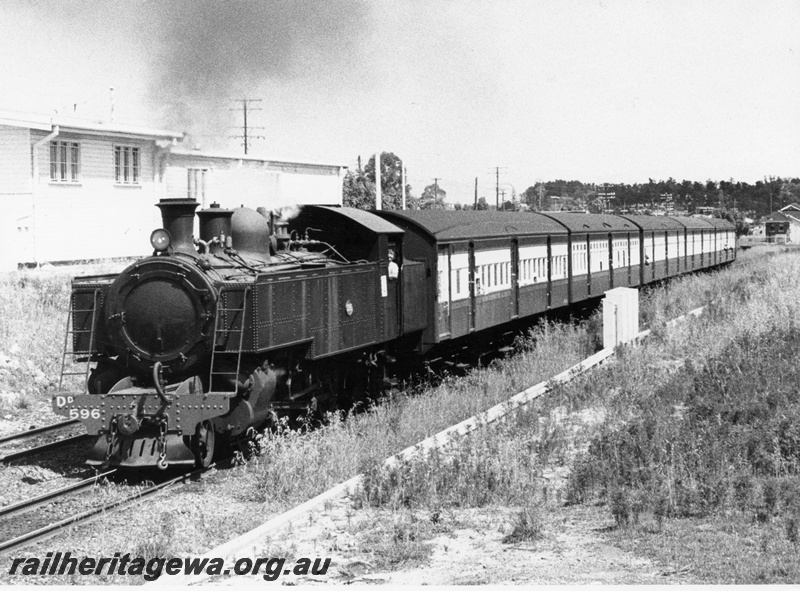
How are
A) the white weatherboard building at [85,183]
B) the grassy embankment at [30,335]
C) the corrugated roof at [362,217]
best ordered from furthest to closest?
the white weatherboard building at [85,183] → the grassy embankment at [30,335] → the corrugated roof at [362,217]

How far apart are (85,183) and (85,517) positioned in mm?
19163

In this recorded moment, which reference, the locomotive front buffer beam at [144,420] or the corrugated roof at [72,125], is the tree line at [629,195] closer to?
the corrugated roof at [72,125]

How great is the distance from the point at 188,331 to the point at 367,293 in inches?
127

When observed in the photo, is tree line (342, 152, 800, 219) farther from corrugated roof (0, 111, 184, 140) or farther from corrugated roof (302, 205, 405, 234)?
corrugated roof (302, 205, 405, 234)

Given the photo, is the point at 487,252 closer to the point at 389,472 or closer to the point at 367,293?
the point at 367,293

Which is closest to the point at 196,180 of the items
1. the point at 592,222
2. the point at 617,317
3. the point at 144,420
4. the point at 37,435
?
the point at 592,222

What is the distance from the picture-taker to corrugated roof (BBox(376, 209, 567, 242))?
49.9 feet

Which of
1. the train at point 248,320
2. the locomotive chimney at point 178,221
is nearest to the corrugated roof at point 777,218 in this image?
the train at point 248,320

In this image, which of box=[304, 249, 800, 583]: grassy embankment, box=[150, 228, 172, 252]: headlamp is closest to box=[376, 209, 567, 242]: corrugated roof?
box=[304, 249, 800, 583]: grassy embankment

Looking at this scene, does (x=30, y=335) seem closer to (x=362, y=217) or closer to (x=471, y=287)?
(x=362, y=217)

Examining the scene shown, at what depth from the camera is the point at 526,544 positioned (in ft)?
24.0

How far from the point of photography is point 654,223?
31.9m

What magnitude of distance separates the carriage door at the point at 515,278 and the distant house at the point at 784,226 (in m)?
88.3

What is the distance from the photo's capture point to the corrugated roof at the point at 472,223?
15.2 m
